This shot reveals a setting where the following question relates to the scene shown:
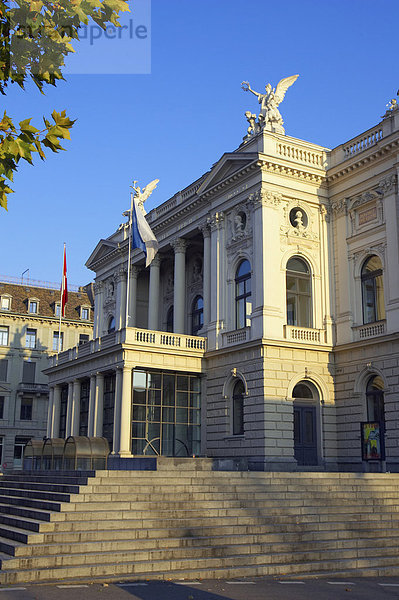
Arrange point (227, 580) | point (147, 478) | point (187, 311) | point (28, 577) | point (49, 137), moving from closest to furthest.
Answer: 1. point (49, 137)
2. point (28, 577)
3. point (227, 580)
4. point (147, 478)
5. point (187, 311)

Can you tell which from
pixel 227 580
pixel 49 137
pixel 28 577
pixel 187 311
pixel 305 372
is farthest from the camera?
pixel 187 311

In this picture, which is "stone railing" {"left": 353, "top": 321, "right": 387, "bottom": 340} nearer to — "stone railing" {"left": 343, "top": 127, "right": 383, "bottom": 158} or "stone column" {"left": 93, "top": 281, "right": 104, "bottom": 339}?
"stone railing" {"left": 343, "top": 127, "right": 383, "bottom": 158}

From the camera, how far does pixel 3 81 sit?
8.33 metres

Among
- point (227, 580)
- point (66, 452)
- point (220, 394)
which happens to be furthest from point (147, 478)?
point (220, 394)

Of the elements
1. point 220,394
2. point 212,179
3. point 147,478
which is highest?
point 212,179

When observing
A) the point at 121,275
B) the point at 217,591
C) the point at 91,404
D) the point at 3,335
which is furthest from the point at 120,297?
the point at 217,591

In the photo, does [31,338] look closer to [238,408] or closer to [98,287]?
[98,287]

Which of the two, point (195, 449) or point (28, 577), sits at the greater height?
point (195, 449)

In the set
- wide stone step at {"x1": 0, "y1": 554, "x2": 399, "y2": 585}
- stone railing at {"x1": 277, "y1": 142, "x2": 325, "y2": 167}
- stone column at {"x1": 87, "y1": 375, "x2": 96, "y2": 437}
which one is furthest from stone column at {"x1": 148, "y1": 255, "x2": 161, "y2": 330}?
wide stone step at {"x1": 0, "y1": 554, "x2": 399, "y2": 585}

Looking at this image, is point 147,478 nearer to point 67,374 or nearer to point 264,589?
point 264,589

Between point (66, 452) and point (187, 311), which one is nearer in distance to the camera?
point (66, 452)

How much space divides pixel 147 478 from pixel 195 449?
1814 centimetres

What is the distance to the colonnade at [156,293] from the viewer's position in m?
40.0

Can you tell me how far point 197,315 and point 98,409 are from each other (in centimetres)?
905
